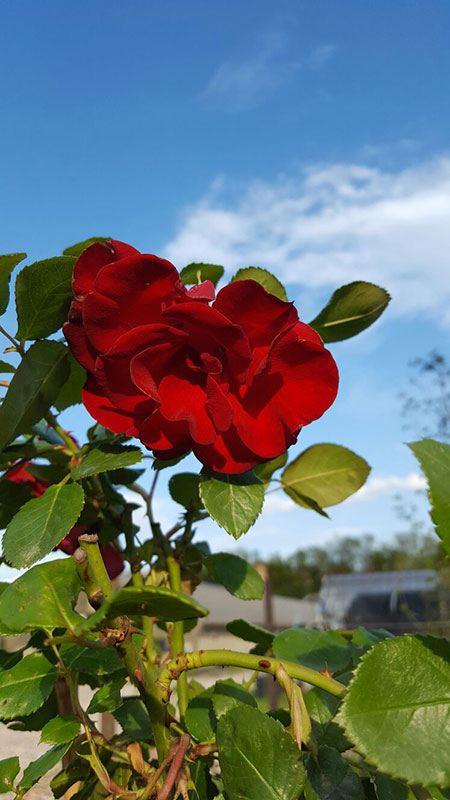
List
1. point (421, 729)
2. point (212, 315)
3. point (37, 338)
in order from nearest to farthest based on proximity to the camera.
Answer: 1. point (421, 729)
2. point (212, 315)
3. point (37, 338)

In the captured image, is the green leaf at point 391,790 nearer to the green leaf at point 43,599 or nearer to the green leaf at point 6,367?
the green leaf at point 43,599

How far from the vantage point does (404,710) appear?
1.07 ft

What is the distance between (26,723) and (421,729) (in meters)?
0.37

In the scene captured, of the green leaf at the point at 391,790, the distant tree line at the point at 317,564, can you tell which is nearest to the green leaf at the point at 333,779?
the green leaf at the point at 391,790

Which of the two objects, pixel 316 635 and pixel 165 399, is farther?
pixel 316 635

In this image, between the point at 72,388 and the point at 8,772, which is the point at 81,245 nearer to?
the point at 72,388

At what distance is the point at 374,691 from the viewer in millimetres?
331

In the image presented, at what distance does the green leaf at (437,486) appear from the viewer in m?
0.35

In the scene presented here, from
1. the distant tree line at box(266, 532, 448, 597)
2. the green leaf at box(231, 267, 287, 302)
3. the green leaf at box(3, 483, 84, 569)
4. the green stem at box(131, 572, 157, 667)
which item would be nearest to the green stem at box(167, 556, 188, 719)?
the green stem at box(131, 572, 157, 667)

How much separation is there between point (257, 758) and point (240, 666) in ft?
0.17

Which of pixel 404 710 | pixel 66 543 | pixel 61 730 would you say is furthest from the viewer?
pixel 66 543

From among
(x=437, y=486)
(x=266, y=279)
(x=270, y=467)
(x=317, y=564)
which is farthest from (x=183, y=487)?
(x=317, y=564)

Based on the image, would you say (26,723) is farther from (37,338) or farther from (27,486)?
(37,338)

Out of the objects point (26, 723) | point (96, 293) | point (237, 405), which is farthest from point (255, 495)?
point (26, 723)
